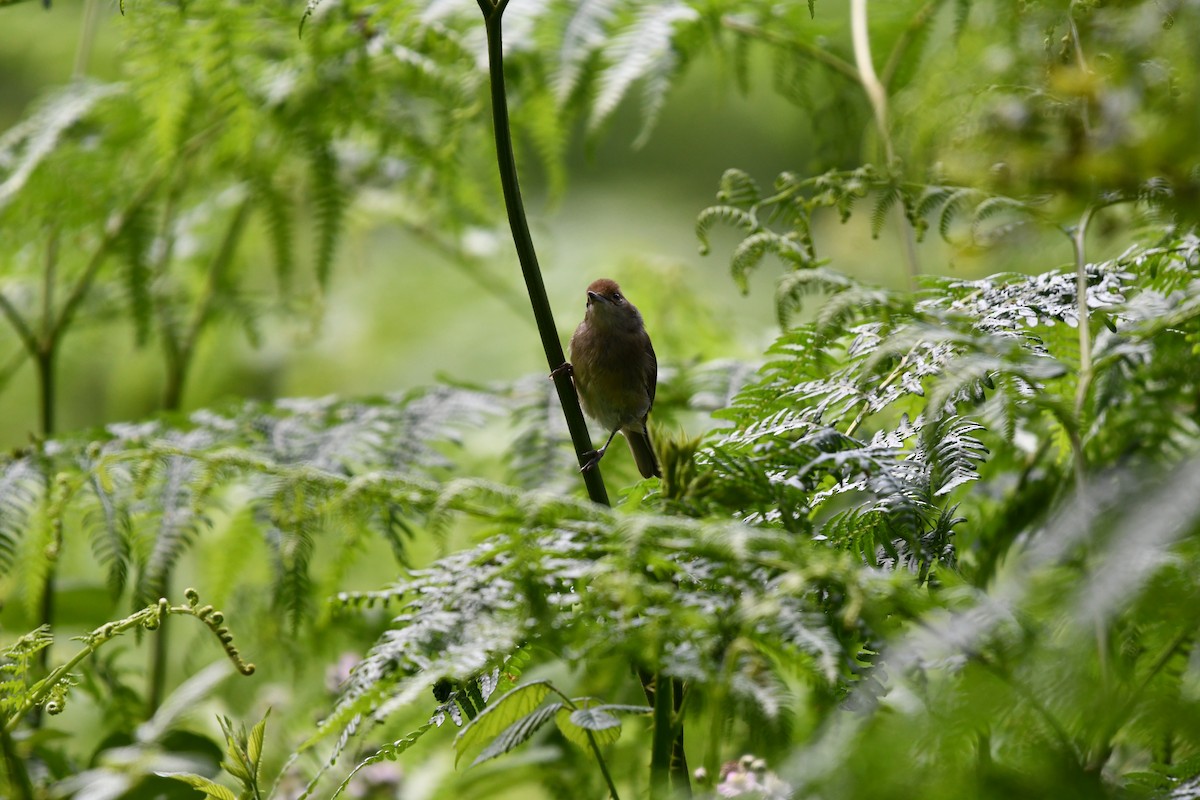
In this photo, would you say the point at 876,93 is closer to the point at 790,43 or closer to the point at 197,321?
the point at 790,43

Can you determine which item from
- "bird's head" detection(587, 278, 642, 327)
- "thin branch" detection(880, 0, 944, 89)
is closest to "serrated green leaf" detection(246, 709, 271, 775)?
"bird's head" detection(587, 278, 642, 327)

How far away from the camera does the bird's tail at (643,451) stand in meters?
2.07

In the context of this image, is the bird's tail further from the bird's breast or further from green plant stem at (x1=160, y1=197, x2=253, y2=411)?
green plant stem at (x1=160, y1=197, x2=253, y2=411)

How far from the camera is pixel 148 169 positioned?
2.15 metres

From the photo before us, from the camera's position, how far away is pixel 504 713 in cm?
80

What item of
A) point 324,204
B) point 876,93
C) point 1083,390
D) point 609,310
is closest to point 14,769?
point 1083,390

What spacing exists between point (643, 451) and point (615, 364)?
31 centimetres

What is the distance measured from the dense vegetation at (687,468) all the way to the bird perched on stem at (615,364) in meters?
0.07

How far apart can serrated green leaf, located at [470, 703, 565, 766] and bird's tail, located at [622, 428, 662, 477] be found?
1.26 m

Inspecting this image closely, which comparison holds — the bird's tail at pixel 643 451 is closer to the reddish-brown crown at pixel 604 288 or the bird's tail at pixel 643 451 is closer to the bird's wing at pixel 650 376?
the bird's wing at pixel 650 376

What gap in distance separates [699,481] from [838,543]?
244mm

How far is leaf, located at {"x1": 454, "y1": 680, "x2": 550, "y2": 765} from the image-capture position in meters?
0.77

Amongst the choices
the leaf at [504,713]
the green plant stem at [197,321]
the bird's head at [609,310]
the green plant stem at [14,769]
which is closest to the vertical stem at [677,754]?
the leaf at [504,713]

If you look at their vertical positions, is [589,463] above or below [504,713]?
above
